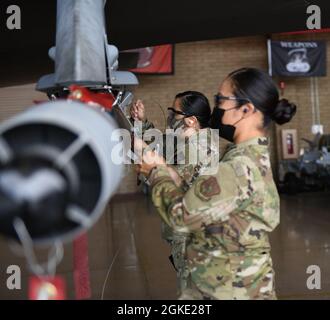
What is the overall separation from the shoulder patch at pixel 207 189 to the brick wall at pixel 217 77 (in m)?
11.5

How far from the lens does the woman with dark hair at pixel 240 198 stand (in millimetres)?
1908

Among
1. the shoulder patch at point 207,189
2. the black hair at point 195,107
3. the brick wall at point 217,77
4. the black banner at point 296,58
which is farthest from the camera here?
the brick wall at point 217,77

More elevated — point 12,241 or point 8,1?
point 8,1

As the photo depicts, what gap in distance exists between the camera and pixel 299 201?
1116cm

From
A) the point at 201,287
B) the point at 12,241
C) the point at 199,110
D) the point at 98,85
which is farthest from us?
the point at 199,110

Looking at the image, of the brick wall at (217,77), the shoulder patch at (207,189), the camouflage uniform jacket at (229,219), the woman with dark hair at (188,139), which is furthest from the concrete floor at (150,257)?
the brick wall at (217,77)

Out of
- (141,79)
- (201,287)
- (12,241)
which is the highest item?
(141,79)

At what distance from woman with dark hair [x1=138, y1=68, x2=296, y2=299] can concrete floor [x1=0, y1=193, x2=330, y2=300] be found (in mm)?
2778

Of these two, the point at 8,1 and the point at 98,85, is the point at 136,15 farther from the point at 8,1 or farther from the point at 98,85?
the point at 98,85

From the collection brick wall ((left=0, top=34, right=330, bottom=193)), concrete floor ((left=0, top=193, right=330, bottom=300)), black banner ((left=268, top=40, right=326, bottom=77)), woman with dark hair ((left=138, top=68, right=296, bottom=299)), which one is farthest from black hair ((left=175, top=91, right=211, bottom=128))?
black banner ((left=268, top=40, right=326, bottom=77))

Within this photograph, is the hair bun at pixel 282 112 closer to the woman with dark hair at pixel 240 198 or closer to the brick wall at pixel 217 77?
the woman with dark hair at pixel 240 198

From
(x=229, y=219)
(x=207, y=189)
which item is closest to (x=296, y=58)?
(x=229, y=219)
